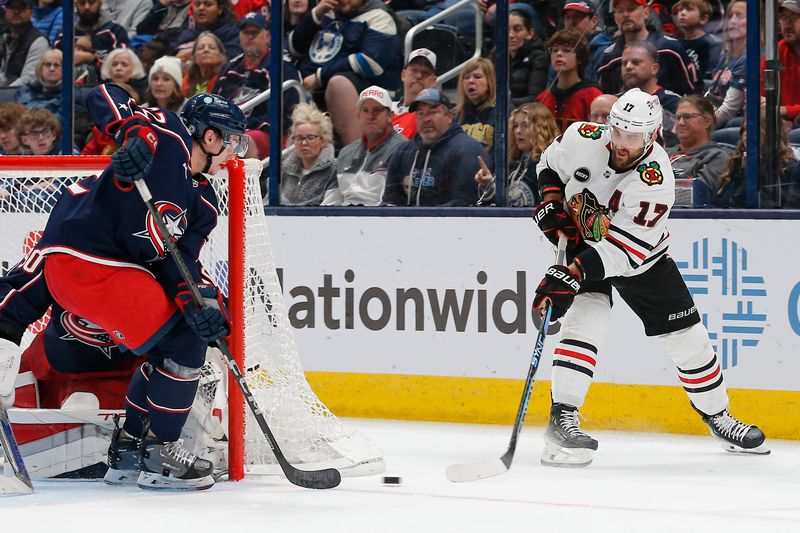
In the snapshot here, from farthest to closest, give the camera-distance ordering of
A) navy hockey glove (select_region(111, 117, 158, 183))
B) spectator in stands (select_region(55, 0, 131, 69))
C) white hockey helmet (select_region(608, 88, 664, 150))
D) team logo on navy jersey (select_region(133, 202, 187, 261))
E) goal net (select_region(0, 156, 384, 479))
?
1. spectator in stands (select_region(55, 0, 131, 69))
2. white hockey helmet (select_region(608, 88, 664, 150))
3. goal net (select_region(0, 156, 384, 479))
4. team logo on navy jersey (select_region(133, 202, 187, 261))
5. navy hockey glove (select_region(111, 117, 158, 183))

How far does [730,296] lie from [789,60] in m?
0.85

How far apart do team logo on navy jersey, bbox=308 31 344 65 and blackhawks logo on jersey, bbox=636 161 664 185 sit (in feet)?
5.99

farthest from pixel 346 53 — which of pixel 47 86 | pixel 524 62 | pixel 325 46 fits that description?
pixel 47 86

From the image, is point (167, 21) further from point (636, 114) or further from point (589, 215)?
point (636, 114)

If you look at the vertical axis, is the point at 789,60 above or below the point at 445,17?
below

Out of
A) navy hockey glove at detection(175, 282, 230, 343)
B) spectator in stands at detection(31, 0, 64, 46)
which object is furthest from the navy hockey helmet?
spectator in stands at detection(31, 0, 64, 46)

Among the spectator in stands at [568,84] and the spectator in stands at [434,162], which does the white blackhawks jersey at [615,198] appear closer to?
the spectator in stands at [568,84]

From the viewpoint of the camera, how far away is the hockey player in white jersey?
147 inches

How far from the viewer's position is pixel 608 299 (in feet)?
13.0

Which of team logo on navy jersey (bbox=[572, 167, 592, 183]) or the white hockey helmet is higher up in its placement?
the white hockey helmet

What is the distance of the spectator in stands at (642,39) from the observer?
457 cm

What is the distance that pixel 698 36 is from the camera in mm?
4586

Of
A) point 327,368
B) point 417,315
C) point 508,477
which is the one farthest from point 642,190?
point 327,368

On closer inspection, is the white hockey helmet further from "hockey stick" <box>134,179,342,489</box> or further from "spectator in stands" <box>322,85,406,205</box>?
"spectator in stands" <box>322,85,406,205</box>
